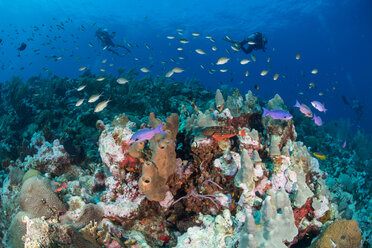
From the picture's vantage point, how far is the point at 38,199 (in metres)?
3.14

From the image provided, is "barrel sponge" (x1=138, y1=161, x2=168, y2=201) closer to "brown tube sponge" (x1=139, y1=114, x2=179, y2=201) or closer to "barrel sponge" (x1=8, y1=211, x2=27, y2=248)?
"brown tube sponge" (x1=139, y1=114, x2=179, y2=201)

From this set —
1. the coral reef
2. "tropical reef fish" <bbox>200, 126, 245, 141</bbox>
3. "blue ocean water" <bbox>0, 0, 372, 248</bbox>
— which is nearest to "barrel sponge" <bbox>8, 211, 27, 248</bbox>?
"blue ocean water" <bbox>0, 0, 372, 248</bbox>

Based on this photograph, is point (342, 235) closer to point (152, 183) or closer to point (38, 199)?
point (152, 183)

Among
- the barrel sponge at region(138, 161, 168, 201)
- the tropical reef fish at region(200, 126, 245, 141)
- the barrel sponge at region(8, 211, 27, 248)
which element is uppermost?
the tropical reef fish at region(200, 126, 245, 141)

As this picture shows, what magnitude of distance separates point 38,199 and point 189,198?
7.85ft

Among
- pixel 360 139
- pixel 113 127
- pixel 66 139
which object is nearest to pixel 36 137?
pixel 66 139

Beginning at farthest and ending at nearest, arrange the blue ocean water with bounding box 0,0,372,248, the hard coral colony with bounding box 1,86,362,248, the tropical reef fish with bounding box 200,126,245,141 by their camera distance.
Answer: the tropical reef fish with bounding box 200,126,245,141
the blue ocean water with bounding box 0,0,372,248
the hard coral colony with bounding box 1,86,362,248

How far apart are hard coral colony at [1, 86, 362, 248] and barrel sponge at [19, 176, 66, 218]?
14mm

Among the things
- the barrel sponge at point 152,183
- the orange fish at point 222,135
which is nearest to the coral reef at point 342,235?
the orange fish at point 222,135

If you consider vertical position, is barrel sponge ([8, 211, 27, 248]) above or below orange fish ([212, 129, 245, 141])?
below

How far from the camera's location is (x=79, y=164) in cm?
589

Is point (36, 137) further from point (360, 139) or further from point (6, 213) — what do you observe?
point (360, 139)

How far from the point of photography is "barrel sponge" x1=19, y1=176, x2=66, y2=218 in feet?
10.2

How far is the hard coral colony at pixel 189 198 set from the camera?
8.26 feet
